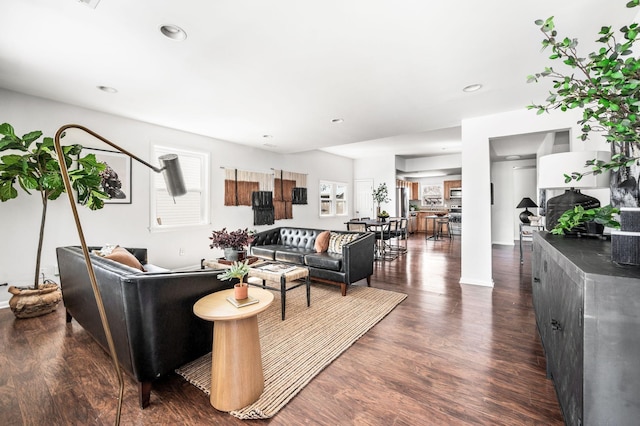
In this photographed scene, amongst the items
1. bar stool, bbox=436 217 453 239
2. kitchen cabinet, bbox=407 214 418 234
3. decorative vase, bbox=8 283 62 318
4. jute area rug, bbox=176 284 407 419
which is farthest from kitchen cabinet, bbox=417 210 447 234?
decorative vase, bbox=8 283 62 318

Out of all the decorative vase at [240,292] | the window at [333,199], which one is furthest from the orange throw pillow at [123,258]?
the window at [333,199]

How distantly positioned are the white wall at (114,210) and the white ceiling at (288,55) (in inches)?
9.9

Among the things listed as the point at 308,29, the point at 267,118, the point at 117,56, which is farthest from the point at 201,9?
the point at 267,118

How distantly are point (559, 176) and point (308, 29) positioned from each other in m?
2.28

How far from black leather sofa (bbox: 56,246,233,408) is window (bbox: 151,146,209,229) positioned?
2804 mm

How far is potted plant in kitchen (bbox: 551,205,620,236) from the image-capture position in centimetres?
159

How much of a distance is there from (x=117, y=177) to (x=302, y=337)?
368 cm

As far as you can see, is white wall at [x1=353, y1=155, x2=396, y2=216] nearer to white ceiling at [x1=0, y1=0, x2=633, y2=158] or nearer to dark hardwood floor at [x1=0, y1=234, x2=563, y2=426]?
white ceiling at [x1=0, y1=0, x2=633, y2=158]

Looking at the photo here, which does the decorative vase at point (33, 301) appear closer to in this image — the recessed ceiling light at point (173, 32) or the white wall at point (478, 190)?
the recessed ceiling light at point (173, 32)

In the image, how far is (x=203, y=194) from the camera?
537 cm

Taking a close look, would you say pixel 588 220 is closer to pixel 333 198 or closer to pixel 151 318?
pixel 151 318

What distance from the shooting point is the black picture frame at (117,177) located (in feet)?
13.4

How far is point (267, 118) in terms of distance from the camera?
425 cm

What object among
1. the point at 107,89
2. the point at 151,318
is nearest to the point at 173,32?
the point at 107,89
